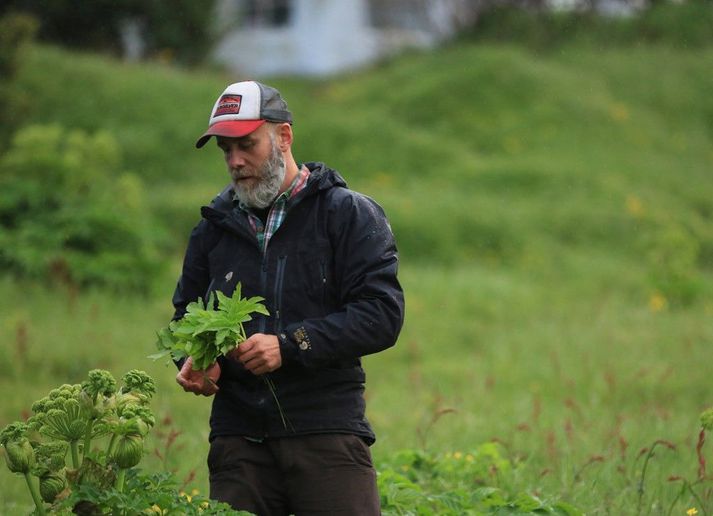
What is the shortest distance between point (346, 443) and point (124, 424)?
83cm

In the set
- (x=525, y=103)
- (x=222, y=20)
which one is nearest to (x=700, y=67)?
(x=525, y=103)

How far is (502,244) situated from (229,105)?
10.9 metres

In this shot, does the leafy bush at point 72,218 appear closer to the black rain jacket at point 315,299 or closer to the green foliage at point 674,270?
the green foliage at point 674,270

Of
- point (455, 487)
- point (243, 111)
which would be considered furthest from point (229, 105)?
point (455, 487)

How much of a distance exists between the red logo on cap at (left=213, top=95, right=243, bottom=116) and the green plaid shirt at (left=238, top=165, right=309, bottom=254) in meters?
0.34

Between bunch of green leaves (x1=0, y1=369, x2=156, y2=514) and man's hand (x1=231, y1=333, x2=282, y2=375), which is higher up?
man's hand (x1=231, y1=333, x2=282, y2=375)

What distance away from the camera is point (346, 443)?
3621 mm

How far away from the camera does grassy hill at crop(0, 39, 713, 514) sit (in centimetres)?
703

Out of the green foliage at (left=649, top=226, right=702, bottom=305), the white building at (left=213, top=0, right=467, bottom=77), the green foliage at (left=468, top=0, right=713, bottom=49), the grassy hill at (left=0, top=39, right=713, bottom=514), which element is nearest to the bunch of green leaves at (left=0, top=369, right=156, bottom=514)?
the grassy hill at (left=0, top=39, right=713, bottom=514)

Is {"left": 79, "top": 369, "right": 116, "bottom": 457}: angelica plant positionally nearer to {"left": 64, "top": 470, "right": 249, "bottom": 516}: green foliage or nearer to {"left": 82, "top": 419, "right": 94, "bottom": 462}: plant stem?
{"left": 82, "top": 419, "right": 94, "bottom": 462}: plant stem

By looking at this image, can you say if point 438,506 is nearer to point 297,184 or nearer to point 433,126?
point 297,184

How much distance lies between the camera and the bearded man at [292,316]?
3.56 meters

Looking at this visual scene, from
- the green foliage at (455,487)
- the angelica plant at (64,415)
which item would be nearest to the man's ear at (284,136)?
the angelica plant at (64,415)

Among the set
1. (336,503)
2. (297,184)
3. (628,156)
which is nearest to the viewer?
(336,503)
